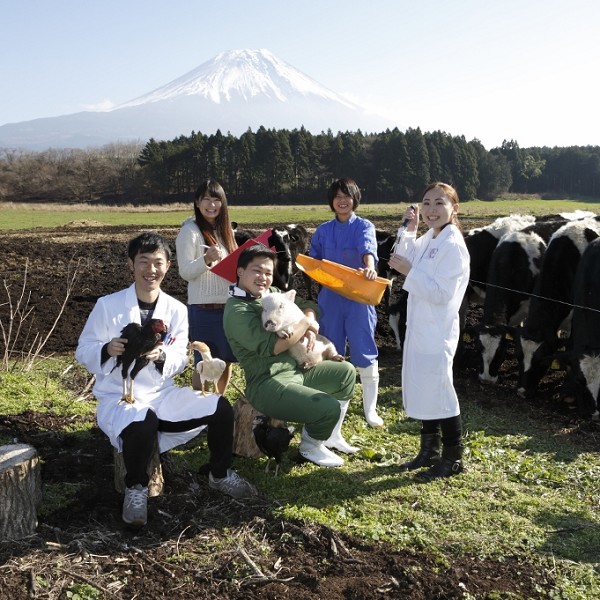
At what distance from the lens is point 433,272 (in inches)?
195

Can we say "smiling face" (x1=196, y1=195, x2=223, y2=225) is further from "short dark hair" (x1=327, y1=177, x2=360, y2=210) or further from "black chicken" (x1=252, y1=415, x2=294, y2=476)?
"black chicken" (x1=252, y1=415, x2=294, y2=476)

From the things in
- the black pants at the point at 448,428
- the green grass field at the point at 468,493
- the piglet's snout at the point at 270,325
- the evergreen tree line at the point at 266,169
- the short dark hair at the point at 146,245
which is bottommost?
the green grass field at the point at 468,493

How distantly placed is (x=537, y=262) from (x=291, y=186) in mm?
54304

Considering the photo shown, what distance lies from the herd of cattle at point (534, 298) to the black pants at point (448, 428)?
2610 millimetres

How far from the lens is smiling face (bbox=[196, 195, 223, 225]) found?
18.4 ft

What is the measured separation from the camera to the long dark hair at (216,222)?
5613mm

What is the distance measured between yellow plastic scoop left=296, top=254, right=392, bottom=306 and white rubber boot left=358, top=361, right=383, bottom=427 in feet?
2.48

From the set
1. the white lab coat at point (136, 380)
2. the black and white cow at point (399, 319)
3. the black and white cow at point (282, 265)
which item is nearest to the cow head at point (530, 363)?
the black and white cow at point (399, 319)

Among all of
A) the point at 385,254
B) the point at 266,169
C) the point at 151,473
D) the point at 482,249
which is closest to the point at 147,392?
the point at 151,473

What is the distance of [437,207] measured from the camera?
4.96m

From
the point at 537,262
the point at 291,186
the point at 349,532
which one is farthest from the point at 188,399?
the point at 291,186

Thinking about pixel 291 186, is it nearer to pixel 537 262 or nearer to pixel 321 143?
pixel 321 143

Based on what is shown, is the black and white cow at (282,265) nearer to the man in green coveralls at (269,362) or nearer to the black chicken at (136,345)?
the man in green coveralls at (269,362)

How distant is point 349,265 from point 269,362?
4.93 ft
